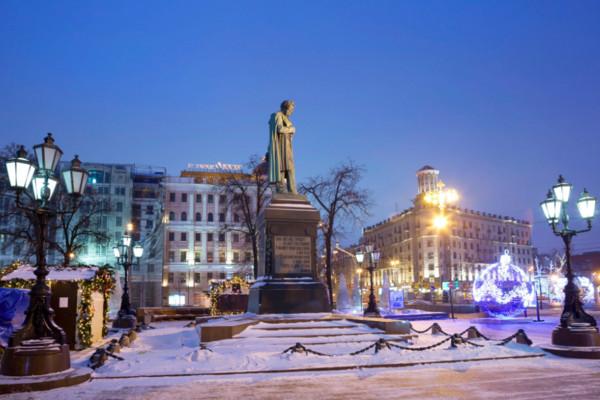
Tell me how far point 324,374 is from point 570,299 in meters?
7.13

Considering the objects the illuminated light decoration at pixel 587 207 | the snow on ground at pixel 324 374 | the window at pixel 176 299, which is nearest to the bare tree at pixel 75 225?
the snow on ground at pixel 324 374

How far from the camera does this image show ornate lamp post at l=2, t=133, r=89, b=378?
29.8 feet

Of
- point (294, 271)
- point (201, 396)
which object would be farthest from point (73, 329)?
point (201, 396)

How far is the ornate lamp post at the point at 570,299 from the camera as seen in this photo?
40.7 feet

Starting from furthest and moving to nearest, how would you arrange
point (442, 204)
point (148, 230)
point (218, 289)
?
point (442, 204) → point (148, 230) → point (218, 289)

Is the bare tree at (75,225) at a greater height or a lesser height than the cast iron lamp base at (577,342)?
greater

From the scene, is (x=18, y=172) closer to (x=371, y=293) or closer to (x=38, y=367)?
(x=38, y=367)

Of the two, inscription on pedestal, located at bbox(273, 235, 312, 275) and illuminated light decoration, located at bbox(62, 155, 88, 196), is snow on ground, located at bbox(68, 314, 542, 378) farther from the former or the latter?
illuminated light decoration, located at bbox(62, 155, 88, 196)

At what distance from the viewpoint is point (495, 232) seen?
120312 millimetres

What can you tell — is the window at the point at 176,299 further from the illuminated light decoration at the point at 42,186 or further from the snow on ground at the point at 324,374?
the illuminated light decoration at the point at 42,186

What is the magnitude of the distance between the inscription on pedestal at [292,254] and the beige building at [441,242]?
84714 millimetres

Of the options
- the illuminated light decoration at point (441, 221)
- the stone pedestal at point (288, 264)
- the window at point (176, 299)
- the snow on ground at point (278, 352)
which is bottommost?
the window at point (176, 299)

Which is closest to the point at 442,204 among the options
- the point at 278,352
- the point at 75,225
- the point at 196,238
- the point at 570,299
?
the point at 196,238

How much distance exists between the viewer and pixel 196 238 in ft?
259
